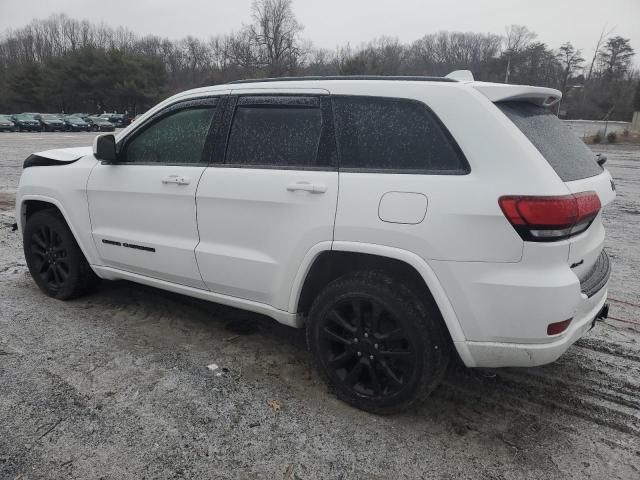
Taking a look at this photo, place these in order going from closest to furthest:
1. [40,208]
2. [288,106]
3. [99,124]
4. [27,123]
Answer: [288,106], [40,208], [27,123], [99,124]

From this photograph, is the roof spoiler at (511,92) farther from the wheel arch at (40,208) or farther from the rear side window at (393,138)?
the wheel arch at (40,208)

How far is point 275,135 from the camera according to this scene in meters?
3.04

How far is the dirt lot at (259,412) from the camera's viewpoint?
240 cm

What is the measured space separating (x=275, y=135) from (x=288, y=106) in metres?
0.19

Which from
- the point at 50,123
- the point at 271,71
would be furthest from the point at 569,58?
the point at 50,123

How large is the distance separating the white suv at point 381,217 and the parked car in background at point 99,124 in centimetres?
4482

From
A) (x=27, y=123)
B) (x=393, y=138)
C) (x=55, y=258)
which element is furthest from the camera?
(x=27, y=123)

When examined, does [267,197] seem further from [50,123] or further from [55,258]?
[50,123]

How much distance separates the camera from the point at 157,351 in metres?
3.47

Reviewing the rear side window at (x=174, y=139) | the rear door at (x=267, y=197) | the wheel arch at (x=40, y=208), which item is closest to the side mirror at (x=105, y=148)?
the rear side window at (x=174, y=139)

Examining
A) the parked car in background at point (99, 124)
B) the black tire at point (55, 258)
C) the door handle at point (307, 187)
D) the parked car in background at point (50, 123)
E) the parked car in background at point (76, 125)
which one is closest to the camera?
the door handle at point (307, 187)

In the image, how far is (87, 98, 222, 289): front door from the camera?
3.33m

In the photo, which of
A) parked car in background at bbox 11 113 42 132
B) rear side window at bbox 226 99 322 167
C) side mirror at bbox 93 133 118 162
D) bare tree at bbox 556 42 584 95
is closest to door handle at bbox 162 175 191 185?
rear side window at bbox 226 99 322 167

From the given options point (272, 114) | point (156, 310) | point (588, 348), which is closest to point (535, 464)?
point (588, 348)
